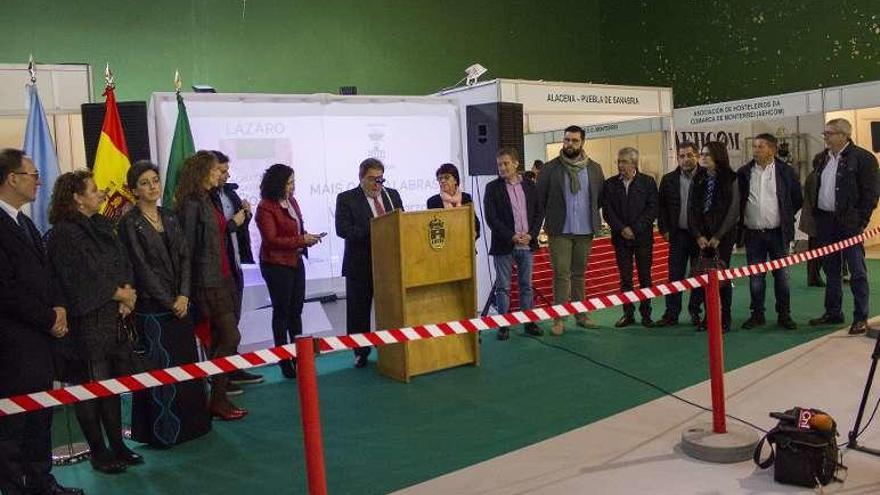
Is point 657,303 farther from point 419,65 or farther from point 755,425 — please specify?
point 419,65

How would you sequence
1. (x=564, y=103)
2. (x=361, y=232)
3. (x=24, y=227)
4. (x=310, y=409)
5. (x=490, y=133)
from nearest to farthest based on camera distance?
1. (x=310, y=409)
2. (x=24, y=227)
3. (x=361, y=232)
4. (x=490, y=133)
5. (x=564, y=103)

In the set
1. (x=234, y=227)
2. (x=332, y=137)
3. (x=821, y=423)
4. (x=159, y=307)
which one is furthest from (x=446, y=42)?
(x=821, y=423)

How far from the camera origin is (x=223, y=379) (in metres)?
4.57

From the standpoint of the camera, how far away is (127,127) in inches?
207

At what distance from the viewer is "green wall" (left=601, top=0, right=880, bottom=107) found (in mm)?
12719

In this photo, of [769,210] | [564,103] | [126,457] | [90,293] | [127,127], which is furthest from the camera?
[564,103]

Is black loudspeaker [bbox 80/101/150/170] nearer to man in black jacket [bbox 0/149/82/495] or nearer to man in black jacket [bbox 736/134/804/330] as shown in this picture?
man in black jacket [bbox 0/149/82/495]

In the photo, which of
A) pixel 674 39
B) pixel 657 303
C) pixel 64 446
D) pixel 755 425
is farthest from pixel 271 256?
pixel 674 39

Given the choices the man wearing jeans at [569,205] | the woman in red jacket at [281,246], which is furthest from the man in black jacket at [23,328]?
the man wearing jeans at [569,205]

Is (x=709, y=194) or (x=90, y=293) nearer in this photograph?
(x=90, y=293)

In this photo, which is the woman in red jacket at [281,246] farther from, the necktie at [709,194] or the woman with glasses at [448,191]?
the necktie at [709,194]

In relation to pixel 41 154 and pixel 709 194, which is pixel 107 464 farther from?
pixel 709 194

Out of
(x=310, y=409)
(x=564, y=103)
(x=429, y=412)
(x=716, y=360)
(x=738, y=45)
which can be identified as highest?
(x=738, y=45)

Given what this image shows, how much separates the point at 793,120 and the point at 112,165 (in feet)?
31.6
